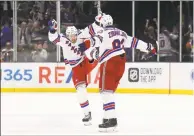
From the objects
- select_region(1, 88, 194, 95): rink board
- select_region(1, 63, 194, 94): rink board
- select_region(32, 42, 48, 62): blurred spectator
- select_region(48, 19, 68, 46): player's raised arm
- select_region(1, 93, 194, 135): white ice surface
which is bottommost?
select_region(1, 93, 194, 135): white ice surface

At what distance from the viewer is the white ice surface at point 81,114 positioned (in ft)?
19.8

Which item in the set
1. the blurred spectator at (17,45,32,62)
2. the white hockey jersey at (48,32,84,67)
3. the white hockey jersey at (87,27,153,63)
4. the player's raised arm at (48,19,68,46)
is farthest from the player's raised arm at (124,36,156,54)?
the blurred spectator at (17,45,32,62)

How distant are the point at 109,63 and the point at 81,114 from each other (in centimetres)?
172

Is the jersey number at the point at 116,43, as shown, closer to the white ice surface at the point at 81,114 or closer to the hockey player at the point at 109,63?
the hockey player at the point at 109,63

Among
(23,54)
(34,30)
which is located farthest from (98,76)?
(34,30)

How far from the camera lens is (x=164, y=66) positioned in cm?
1041

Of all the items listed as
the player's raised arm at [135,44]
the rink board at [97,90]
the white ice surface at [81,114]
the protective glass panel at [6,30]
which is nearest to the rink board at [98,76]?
the rink board at [97,90]

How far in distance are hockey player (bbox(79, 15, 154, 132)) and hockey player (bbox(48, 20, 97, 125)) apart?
686 mm

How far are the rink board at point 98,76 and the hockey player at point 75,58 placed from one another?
12.2 ft

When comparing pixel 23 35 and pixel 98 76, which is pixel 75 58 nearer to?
pixel 98 76

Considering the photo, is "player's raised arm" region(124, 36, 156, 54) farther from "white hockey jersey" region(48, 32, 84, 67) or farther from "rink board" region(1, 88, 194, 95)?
"rink board" region(1, 88, 194, 95)

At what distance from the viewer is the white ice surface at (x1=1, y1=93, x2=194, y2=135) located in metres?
6.03

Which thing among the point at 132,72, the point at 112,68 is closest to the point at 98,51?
the point at 112,68

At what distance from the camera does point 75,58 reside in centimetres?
669
